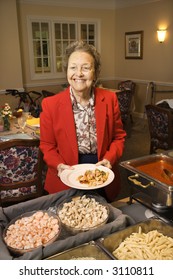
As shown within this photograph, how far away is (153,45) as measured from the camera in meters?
5.92

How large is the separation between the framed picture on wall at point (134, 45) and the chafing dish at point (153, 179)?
538 centimetres

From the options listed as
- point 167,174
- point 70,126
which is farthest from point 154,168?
point 70,126

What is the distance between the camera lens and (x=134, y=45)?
638 cm

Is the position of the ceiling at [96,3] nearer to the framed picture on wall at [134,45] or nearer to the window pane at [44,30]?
the window pane at [44,30]

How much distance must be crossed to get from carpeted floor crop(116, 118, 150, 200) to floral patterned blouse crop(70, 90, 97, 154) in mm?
1731

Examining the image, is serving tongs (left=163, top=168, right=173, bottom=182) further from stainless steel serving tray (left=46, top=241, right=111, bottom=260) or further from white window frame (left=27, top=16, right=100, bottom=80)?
white window frame (left=27, top=16, right=100, bottom=80)

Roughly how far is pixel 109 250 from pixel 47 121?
0.76 metres

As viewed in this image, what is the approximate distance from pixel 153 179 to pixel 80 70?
0.62 m

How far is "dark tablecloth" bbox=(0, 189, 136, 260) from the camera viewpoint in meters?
0.88

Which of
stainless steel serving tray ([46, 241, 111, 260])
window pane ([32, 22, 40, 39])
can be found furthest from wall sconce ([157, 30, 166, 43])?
stainless steel serving tray ([46, 241, 111, 260])

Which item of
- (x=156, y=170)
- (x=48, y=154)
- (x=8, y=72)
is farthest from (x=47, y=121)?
(x=8, y=72)

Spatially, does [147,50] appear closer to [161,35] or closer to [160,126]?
[161,35]
